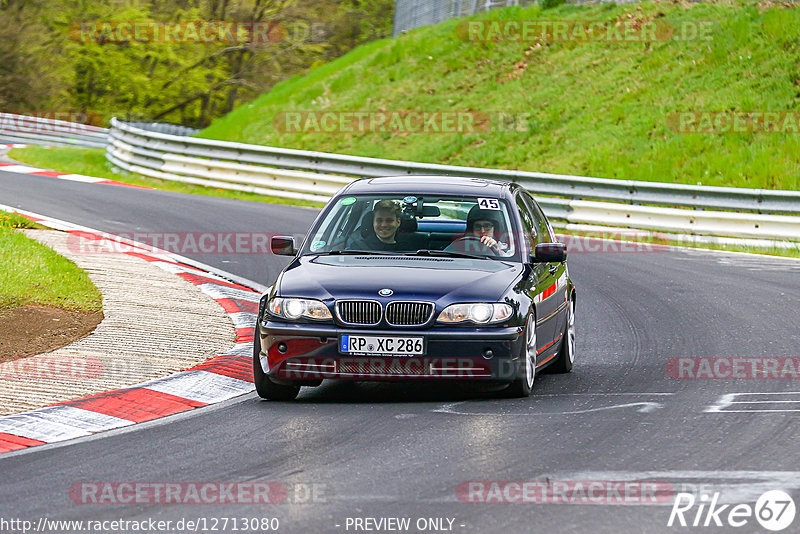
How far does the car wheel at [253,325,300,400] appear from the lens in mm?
8070

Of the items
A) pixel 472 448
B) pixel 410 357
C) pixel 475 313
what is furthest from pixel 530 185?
pixel 472 448

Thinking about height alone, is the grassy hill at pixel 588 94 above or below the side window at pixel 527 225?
above

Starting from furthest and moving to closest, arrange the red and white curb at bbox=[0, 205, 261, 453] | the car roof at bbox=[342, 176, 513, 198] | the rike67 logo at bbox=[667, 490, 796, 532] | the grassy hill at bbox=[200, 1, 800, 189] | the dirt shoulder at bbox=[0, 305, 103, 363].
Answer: the grassy hill at bbox=[200, 1, 800, 189], the dirt shoulder at bbox=[0, 305, 103, 363], the car roof at bbox=[342, 176, 513, 198], the red and white curb at bbox=[0, 205, 261, 453], the rike67 logo at bbox=[667, 490, 796, 532]

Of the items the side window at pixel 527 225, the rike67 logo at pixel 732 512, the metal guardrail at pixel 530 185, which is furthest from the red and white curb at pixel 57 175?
the rike67 logo at pixel 732 512

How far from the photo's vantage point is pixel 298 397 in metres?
8.45

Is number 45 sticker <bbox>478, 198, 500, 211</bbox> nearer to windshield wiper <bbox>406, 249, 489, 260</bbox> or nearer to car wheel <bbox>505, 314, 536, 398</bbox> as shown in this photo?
windshield wiper <bbox>406, 249, 489, 260</bbox>

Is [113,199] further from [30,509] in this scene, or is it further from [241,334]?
[30,509]

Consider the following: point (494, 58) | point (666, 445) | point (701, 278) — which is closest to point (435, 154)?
point (494, 58)

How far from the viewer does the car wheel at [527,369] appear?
799 centimetres

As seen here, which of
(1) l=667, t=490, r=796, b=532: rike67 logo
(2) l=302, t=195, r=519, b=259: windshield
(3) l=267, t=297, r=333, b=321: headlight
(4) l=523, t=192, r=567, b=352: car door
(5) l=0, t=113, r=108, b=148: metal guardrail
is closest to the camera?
(1) l=667, t=490, r=796, b=532: rike67 logo

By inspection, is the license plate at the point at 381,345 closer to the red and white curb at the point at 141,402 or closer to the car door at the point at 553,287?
the red and white curb at the point at 141,402

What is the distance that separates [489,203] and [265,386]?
7.47ft

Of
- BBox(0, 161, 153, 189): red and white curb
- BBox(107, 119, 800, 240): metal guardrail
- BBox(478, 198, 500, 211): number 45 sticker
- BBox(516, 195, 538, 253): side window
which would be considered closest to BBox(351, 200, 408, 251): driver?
BBox(478, 198, 500, 211): number 45 sticker

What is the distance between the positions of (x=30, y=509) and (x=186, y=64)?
169 feet
